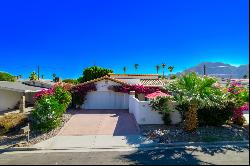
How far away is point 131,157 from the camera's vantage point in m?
15.1

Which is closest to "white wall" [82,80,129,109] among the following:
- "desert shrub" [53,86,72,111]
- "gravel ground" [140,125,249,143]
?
"desert shrub" [53,86,72,111]

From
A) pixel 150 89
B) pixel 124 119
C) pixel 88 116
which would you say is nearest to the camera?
pixel 124 119

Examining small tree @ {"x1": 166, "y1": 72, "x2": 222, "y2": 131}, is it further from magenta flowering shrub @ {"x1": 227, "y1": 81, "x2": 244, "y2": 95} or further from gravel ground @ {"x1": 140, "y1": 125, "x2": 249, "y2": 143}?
magenta flowering shrub @ {"x1": 227, "y1": 81, "x2": 244, "y2": 95}

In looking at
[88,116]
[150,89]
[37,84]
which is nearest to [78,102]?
[88,116]

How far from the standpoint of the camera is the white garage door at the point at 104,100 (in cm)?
3391

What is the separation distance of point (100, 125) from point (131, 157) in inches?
337

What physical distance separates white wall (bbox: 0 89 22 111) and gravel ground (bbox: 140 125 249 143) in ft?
68.1

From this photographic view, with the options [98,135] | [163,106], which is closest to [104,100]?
[163,106]

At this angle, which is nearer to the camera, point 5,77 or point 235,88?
point 235,88

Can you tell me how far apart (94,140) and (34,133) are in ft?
15.5

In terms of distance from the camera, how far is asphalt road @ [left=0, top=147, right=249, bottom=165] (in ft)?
46.0

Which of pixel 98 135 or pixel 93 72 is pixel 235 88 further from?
pixel 93 72

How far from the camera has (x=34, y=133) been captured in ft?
67.9

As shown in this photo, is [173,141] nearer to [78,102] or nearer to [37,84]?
[78,102]
